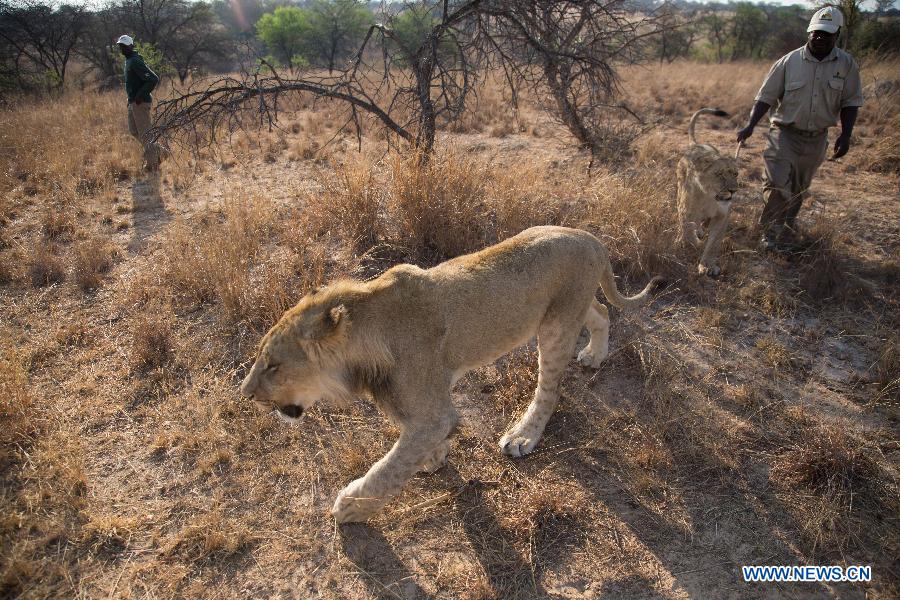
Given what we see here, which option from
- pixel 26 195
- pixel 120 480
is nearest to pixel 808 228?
pixel 120 480

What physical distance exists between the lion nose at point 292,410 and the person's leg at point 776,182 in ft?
18.3

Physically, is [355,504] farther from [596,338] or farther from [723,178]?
[723,178]

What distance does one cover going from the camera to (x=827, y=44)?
211 inches

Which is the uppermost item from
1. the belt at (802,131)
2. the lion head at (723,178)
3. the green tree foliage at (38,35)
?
the green tree foliage at (38,35)

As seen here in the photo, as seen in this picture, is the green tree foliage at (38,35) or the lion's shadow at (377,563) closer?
the lion's shadow at (377,563)

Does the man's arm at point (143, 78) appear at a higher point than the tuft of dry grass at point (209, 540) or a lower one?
higher

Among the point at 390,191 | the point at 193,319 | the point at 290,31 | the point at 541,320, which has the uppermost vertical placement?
the point at 290,31

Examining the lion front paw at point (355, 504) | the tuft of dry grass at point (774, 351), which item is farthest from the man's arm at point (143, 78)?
the tuft of dry grass at point (774, 351)

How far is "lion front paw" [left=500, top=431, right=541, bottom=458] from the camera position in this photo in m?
3.46

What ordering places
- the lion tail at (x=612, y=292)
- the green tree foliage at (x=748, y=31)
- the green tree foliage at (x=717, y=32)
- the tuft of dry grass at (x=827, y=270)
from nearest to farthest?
1. the lion tail at (x=612, y=292)
2. the tuft of dry grass at (x=827, y=270)
3. the green tree foliage at (x=748, y=31)
4. the green tree foliage at (x=717, y=32)

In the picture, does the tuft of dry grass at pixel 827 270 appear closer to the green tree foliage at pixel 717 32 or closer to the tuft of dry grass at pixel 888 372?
the tuft of dry grass at pixel 888 372

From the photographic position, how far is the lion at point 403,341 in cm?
270

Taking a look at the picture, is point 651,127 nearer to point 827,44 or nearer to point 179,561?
point 827,44

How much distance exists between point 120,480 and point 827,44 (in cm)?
751
